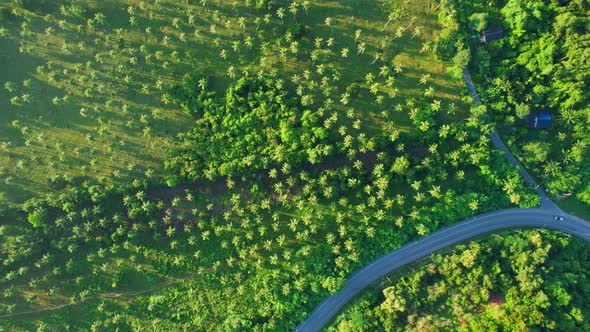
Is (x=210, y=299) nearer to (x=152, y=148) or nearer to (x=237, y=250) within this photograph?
(x=237, y=250)

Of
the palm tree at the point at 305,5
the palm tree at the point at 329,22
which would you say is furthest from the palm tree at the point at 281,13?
the palm tree at the point at 329,22

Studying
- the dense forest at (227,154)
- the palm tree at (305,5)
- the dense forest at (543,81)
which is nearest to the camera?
the dense forest at (543,81)

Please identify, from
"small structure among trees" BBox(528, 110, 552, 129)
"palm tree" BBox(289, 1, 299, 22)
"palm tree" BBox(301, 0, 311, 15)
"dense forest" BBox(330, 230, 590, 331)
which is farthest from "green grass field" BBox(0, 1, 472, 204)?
"dense forest" BBox(330, 230, 590, 331)

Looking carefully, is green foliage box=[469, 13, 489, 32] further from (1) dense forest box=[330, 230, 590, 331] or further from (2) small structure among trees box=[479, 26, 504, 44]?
(1) dense forest box=[330, 230, 590, 331]

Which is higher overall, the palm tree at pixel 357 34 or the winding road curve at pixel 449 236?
the palm tree at pixel 357 34

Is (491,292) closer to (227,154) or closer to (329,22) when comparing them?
(227,154)

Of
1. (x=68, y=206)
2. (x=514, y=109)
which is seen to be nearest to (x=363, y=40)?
(x=514, y=109)

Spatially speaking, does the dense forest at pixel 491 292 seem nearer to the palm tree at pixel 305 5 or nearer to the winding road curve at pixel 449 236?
the winding road curve at pixel 449 236

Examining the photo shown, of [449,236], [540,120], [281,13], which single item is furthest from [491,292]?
[281,13]
